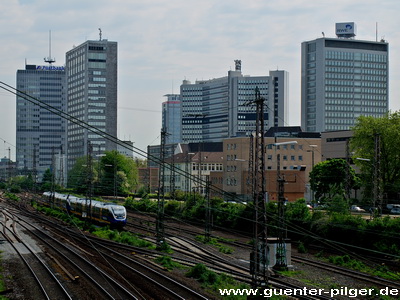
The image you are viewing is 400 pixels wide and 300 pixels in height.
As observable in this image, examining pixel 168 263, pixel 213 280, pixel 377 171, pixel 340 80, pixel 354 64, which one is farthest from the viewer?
pixel 340 80

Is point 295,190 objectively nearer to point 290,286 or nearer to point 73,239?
point 73,239

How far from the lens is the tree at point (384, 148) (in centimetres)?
6994

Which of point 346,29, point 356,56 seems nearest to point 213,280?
point 346,29

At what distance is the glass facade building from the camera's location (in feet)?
591

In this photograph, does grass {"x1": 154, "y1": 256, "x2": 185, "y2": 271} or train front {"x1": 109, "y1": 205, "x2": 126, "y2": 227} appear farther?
train front {"x1": 109, "y1": 205, "x2": 126, "y2": 227}

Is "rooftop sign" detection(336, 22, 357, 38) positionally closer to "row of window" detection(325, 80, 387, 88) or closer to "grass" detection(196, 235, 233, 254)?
"row of window" detection(325, 80, 387, 88)

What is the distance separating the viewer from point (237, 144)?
95.2m

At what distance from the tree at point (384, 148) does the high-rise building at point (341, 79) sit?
108521 mm

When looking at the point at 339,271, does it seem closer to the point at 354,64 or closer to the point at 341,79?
the point at 341,79

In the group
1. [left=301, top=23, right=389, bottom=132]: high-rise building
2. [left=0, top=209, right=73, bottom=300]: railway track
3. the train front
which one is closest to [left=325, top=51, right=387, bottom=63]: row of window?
[left=301, top=23, right=389, bottom=132]: high-rise building

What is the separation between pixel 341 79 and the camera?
18462 centimetres

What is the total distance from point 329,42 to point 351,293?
162572mm

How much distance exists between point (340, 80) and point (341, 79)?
0.91 metres

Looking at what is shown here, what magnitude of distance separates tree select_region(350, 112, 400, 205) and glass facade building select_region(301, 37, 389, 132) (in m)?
108
